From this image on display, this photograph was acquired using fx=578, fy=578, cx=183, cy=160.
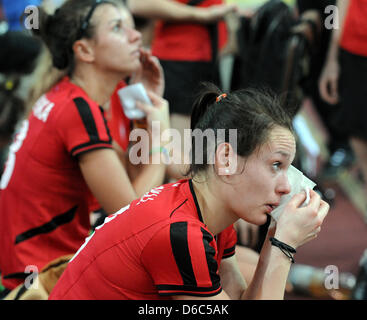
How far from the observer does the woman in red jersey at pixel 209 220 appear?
114 centimetres

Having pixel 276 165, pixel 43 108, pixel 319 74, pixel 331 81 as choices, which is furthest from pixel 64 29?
pixel 319 74

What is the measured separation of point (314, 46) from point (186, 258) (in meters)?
2.01

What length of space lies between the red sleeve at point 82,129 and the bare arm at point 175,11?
42.4 inches

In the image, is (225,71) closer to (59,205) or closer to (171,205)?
(59,205)

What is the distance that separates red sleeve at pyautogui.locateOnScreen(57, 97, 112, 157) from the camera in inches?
64.2

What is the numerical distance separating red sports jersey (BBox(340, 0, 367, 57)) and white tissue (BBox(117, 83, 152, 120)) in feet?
3.77

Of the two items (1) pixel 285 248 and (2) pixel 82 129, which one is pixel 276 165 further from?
(2) pixel 82 129

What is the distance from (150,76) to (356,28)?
1.02m

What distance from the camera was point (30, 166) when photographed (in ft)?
5.63

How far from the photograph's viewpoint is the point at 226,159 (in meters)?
1.25

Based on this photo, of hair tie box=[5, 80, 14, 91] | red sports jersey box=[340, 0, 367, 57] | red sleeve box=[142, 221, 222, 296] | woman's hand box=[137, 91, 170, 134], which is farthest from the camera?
hair tie box=[5, 80, 14, 91]

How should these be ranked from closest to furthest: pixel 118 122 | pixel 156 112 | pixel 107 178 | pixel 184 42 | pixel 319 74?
1. pixel 107 178
2. pixel 156 112
3. pixel 118 122
4. pixel 184 42
5. pixel 319 74

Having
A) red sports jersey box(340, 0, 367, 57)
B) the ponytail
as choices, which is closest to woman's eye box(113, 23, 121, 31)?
the ponytail

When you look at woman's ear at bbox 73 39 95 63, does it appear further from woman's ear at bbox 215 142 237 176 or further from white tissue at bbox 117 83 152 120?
woman's ear at bbox 215 142 237 176
